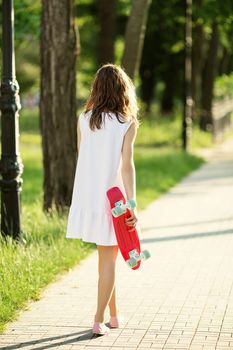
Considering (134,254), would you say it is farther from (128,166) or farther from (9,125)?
(9,125)

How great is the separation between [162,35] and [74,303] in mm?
32264

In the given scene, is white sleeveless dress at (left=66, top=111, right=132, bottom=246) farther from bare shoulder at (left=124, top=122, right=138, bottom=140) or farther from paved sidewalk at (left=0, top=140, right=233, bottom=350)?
paved sidewalk at (left=0, top=140, right=233, bottom=350)

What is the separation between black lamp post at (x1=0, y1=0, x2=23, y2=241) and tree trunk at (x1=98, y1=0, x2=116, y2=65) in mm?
17434

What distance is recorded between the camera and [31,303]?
7.75m

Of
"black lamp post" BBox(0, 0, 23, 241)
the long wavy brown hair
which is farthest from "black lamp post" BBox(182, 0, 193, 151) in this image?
the long wavy brown hair

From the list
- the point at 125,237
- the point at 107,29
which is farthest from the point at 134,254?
the point at 107,29

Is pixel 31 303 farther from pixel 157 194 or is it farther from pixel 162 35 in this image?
pixel 162 35

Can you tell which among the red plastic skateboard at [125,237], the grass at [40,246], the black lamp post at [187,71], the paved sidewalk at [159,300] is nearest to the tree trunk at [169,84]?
the black lamp post at [187,71]

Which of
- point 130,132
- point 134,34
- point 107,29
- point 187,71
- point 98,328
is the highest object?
point 134,34

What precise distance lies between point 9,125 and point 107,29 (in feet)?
60.8

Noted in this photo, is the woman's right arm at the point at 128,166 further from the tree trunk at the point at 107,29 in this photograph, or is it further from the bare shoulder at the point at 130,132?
the tree trunk at the point at 107,29

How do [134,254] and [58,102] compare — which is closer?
[134,254]

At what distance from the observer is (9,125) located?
30.0ft

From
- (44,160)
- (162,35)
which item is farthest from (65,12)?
(162,35)
